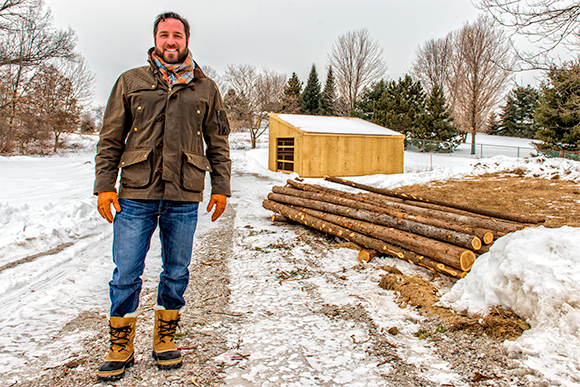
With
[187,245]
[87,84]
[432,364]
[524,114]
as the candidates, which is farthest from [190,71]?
[524,114]

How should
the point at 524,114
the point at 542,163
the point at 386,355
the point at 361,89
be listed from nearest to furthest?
the point at 386,355 < the point at 542,163 < the point at 361,89 < the point at 524,114

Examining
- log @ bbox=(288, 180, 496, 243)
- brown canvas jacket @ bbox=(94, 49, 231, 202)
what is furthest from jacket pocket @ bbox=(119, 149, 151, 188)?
log @ bbox=(288, 180, 496, 243)

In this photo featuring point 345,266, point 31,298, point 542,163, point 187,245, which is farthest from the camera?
point 542,163

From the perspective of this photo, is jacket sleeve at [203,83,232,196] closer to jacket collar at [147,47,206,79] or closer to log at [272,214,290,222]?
jacket collar at [147,47,206,79]

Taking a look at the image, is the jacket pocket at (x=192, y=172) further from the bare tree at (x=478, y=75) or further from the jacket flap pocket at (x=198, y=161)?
the bare tree at (x=478, y=75)

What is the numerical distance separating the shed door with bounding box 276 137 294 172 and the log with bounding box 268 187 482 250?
999 cm

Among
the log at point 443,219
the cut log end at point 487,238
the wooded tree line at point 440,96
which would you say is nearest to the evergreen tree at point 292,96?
the wooded tree line at point 440,96

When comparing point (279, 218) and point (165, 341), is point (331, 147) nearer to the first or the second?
point (279, 218)

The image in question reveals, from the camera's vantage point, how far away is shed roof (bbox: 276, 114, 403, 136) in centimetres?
1599

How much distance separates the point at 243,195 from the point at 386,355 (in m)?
8.49

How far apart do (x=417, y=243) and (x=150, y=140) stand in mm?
3369

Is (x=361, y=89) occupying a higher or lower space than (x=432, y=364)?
higher

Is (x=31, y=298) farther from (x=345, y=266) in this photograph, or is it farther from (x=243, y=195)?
(x=243, y=195)

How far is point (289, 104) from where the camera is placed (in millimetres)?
42062
